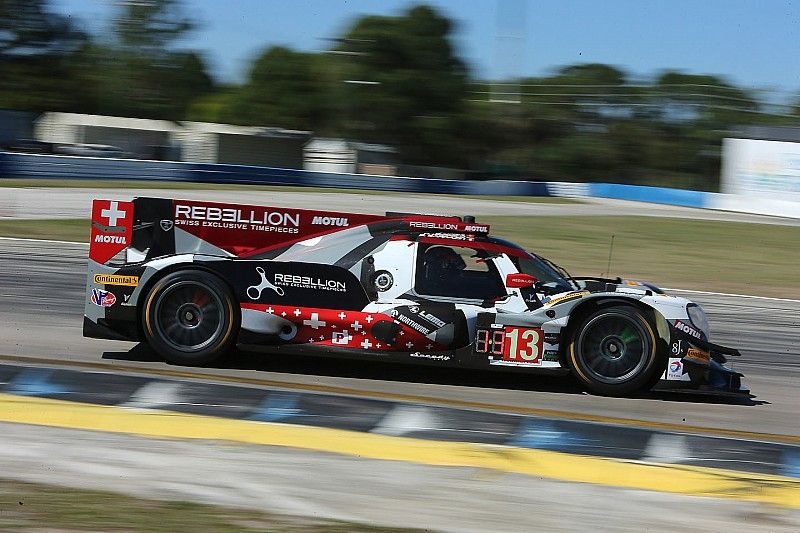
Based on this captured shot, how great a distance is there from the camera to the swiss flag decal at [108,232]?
8133mm

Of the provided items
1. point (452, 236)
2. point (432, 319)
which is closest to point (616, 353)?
point (432, 319)

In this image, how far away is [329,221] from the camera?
27.4 ft

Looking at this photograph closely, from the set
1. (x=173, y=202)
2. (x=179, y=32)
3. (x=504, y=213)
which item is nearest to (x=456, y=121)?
(x=179, y=32)

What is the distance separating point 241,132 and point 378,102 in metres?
12.2

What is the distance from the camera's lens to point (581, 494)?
5.34 m

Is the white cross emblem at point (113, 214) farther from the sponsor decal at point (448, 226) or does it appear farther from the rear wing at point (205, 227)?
the sponsor decal at point (448, 226)

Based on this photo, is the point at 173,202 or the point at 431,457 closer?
the point at 431,457

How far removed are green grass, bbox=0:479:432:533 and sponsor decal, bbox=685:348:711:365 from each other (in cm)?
390

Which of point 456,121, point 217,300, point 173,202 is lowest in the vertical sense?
point 217,300

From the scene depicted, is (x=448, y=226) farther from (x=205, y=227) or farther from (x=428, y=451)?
(x=428, y=451)

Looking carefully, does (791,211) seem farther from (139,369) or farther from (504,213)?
(139,369)

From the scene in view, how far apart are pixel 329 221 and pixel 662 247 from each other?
16.5 m

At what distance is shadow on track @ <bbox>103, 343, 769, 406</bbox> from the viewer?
8.13m

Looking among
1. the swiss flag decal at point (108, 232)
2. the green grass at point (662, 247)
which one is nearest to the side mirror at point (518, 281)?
the swiss flag decal at point (108, 232)
